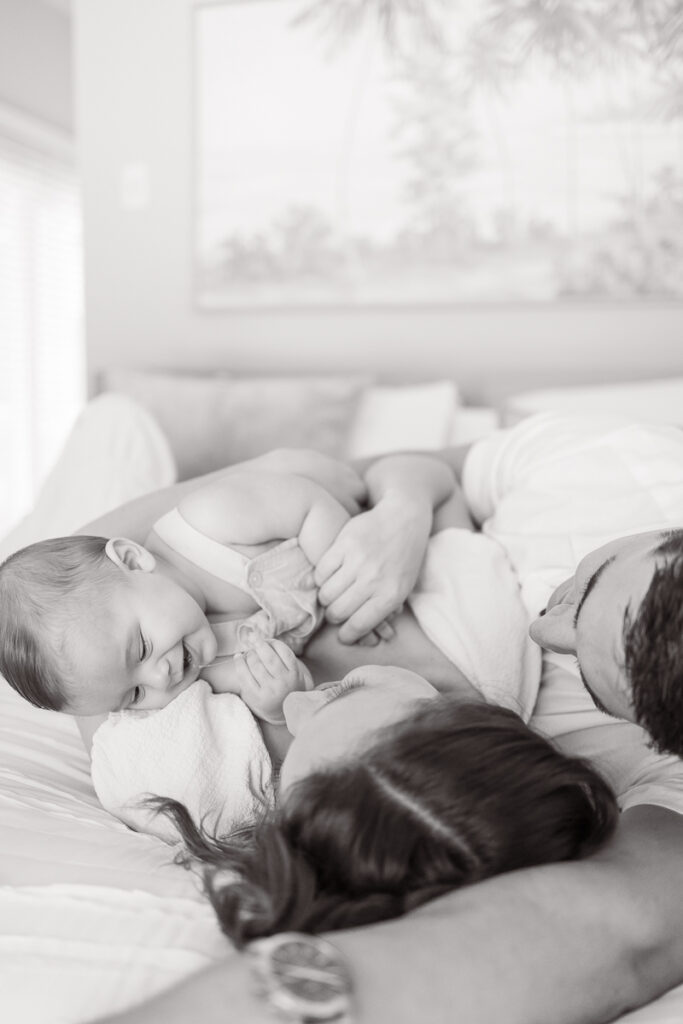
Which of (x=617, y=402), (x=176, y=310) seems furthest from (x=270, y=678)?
(x=176, y=310)

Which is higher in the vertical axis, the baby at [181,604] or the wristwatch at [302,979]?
the baby at [181,604]

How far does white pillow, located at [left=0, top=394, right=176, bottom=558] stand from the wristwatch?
1341mm

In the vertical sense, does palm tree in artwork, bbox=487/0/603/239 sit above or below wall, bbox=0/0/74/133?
below

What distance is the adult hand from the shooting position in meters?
1.12

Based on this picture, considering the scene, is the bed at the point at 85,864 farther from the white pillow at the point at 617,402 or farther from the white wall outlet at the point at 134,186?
the white wall outlet at the point at 134,186

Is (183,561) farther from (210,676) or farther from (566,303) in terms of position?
(566,303)

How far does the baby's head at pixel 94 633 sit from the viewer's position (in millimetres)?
1062

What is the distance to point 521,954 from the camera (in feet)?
2.06

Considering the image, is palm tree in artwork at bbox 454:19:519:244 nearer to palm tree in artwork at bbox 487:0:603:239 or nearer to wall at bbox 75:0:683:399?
palm tree in artwork at bbox 487:0:603:239

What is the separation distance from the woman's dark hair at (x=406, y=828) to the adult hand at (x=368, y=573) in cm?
37

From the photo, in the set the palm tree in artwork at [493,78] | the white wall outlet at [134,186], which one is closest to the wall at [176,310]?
the white wall outlet at [134,186]

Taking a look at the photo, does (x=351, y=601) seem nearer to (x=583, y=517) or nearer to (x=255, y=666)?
(x=255, y=666)

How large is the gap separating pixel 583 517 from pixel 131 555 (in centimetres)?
65

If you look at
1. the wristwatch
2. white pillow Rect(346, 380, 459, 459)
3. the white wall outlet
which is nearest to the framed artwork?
the white wall outlet
